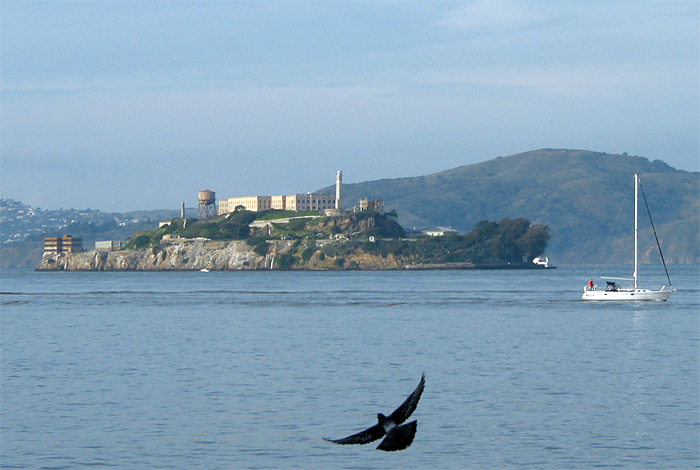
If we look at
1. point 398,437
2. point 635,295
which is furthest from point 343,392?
point 635,295

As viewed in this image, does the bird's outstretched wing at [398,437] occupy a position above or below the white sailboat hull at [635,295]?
above

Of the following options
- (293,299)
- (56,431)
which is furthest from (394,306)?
(56,431)

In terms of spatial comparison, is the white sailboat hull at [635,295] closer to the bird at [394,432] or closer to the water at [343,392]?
the water at [343,392]

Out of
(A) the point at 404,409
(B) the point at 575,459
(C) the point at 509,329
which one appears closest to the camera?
(A) the point at 404,409

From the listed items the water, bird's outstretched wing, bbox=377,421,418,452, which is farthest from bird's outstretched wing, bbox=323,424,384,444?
the water

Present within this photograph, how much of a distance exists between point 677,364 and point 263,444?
2119cm

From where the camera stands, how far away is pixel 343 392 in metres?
33.4

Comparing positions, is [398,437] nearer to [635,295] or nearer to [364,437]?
[364,437]

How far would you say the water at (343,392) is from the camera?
2494 centimetres

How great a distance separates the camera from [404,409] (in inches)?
537

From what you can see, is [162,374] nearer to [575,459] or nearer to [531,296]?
[575,459]

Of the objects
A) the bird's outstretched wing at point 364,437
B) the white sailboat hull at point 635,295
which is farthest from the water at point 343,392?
Result: the white sailboat hull at point 635,295

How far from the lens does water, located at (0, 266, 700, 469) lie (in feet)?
81.8

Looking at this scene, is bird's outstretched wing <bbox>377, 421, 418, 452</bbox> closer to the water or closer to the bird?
the bird
